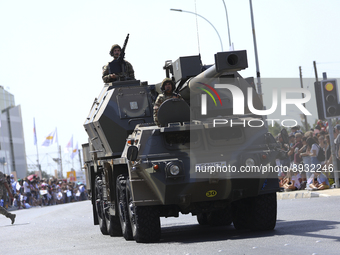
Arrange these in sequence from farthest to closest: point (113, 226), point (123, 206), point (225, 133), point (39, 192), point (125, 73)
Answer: point (39, 192)
point (125, 73)
point (113, 226)
point (123, 206)
point (225, 133)

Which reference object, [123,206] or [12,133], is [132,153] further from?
[12,133]

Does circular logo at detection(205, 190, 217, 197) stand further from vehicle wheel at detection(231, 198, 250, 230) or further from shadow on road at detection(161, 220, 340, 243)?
vehicle wheel at detection(231, 198, 250, 230)

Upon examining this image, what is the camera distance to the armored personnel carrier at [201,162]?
33.6ft

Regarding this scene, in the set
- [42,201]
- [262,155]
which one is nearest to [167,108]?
[262,155]

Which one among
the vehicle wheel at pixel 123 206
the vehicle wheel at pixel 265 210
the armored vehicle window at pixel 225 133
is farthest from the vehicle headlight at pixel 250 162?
the vehicle wheel at pixel 123 206

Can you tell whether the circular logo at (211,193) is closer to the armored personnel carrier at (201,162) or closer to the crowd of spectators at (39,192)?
the armored personnel carrier at (201,162)

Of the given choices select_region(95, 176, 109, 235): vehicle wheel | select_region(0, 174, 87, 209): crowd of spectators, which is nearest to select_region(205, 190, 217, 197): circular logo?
select_region(95, 176, 109, 235): vehicle wheel

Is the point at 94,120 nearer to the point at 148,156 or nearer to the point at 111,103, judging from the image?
the point at 111,103

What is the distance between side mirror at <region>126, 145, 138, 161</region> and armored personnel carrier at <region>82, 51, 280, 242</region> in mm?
15

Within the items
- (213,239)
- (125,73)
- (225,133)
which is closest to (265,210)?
(213,239)

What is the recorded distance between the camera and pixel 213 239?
10609mm

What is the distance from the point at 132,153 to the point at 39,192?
105 ft

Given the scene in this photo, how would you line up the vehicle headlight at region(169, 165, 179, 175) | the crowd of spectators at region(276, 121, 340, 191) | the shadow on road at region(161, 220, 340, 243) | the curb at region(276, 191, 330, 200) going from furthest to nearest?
the crowd of spectators at region(276, 121, 340, 191) → the curb at region(276, 191, 330, 200) → the shadow on road at region(161, 220, 340, 243) → the vehicle headlight at region(169, 165, 179, 175)

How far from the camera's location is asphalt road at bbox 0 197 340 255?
8.91 m
